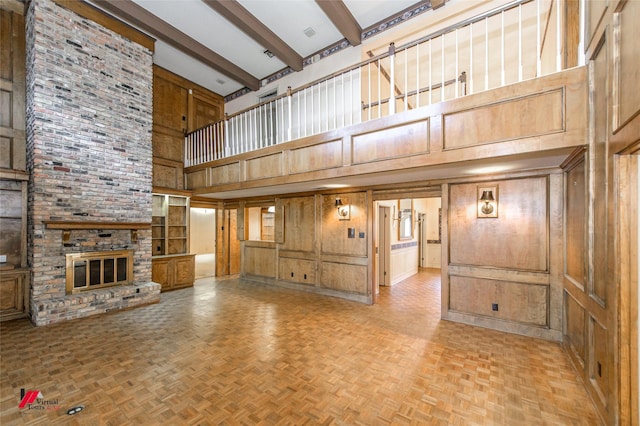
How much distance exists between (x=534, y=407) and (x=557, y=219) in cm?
Result: 245

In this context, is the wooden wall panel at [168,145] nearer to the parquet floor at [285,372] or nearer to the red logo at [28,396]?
the parquet floor at [285,372]

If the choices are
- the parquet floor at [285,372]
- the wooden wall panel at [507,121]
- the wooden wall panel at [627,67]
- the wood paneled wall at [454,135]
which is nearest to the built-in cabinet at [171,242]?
the parquet floor at [285,372]

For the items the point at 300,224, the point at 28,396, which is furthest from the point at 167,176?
the point at 28,396

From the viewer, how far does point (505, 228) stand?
3996mm

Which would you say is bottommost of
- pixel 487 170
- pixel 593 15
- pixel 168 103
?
pixel 487 170

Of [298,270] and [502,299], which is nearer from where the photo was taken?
[502,299]

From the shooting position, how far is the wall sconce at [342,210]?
572 cm

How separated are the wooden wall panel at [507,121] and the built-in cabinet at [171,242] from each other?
6.23 meters

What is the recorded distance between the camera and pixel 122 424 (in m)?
2.13

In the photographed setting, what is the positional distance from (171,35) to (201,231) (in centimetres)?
944

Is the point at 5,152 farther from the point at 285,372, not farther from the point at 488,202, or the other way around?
the point at 488,202

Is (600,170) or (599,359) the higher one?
(600,170)

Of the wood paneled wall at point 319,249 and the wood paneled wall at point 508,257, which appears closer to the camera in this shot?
the wood paneled wall at point 508,257

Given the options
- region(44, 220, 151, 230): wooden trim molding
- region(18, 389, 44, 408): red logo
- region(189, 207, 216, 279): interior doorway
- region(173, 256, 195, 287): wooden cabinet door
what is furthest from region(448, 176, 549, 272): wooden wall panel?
region(189, 207, 216, 279): interior doorway
